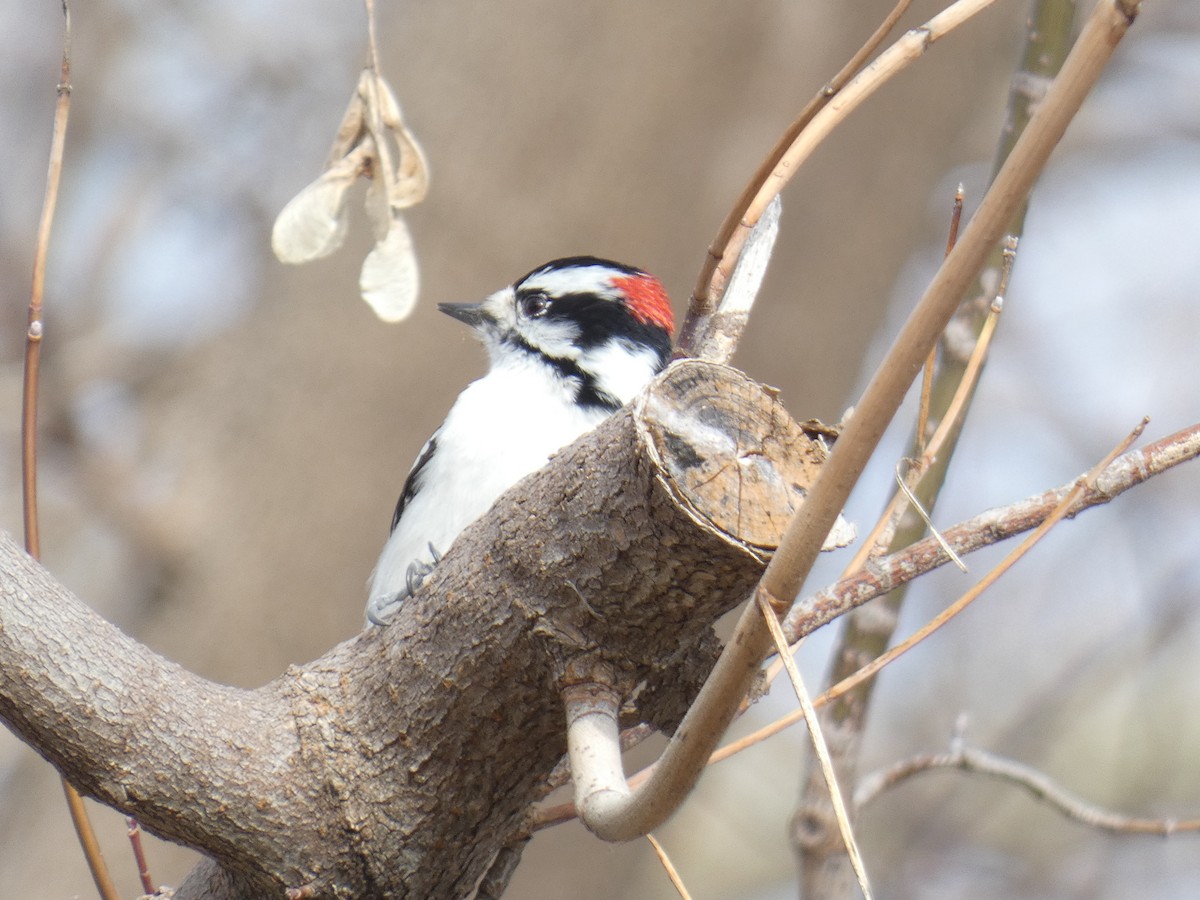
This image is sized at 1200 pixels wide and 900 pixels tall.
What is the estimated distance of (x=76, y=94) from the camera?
23.7 ft

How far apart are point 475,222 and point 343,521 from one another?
1322 mm

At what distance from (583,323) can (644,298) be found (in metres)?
0.20

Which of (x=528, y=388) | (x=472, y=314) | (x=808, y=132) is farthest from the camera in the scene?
(x=472, y=314)

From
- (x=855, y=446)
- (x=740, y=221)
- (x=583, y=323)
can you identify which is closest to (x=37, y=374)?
(x=740, y=221)

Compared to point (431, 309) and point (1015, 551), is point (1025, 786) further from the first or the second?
point (431, 309)

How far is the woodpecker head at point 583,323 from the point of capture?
12.3 ft

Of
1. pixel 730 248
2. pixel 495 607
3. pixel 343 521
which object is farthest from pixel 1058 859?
pixel 495 607

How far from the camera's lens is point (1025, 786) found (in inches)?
118

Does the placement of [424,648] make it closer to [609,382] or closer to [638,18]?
[609,382]

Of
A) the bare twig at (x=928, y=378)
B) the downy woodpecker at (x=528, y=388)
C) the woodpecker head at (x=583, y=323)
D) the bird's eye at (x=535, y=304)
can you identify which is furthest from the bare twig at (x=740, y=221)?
the bird's eye at (x=535, y=304)

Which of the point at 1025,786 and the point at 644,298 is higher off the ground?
the point at 644,298

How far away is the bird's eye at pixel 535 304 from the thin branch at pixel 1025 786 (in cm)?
164

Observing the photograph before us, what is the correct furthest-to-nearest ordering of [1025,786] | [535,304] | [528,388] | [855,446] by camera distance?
[535,304] < [528,388] < [1025,786] < [855,446]

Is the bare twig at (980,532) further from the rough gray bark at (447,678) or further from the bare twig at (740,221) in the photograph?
the bare twig at (740,221)
